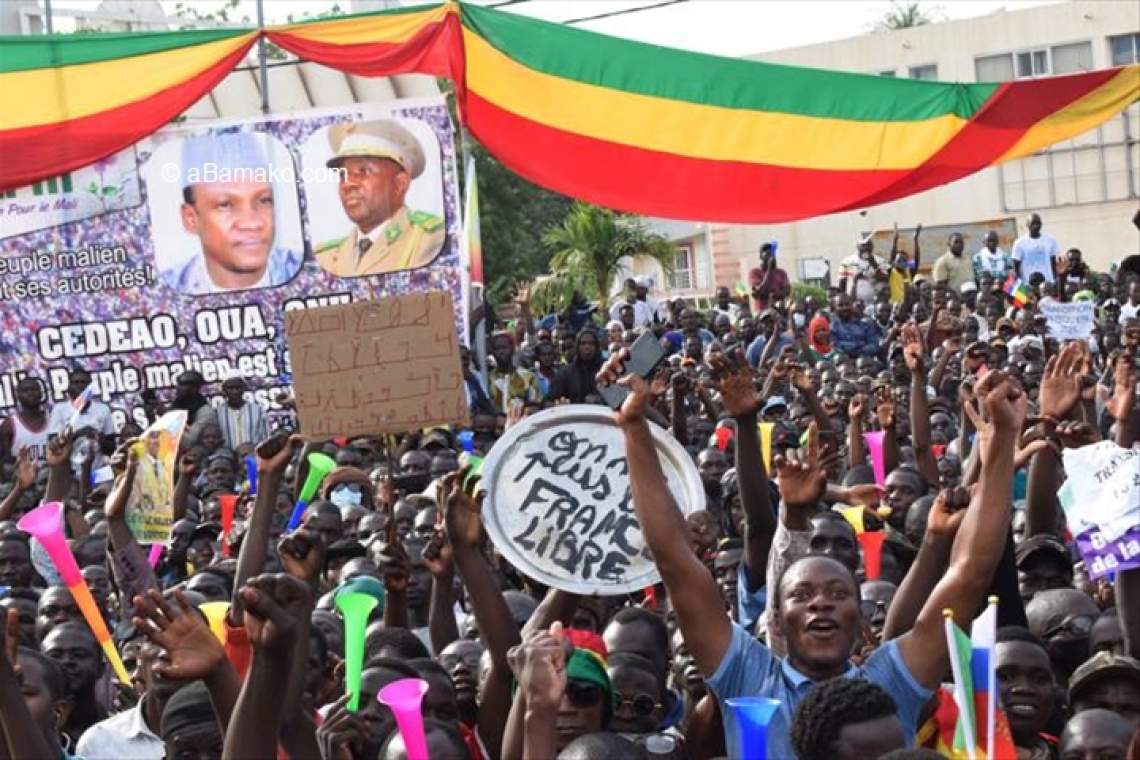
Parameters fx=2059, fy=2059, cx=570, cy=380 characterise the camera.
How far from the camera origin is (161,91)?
39.2 feet

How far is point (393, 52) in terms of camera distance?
11367mm

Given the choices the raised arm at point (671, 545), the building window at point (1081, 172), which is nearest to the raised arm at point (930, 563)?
the raised arm at point (671, 545)

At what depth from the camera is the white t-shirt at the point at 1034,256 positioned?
1905 centimetres

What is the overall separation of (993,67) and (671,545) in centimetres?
3760

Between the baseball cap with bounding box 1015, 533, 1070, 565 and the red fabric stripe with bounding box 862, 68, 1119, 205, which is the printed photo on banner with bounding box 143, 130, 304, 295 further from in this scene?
the baseball cap with bounding box 1015, 533, 1070, 565

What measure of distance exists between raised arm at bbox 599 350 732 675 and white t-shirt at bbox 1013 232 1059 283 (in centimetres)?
1459

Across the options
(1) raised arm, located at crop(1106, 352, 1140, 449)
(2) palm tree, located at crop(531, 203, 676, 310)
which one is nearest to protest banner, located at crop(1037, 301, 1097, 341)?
(1) raised arm, located at crop(1106, 352, 1140, 449)

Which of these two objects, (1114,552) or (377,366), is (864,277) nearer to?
(377,366)

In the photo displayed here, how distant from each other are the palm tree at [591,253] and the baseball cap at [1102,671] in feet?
63.9

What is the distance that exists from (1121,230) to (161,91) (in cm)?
2985

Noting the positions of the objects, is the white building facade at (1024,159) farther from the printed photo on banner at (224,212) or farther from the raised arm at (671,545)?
the raised arm at (671,545)

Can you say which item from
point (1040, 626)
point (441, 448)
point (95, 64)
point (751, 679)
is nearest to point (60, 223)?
point (95, 64)

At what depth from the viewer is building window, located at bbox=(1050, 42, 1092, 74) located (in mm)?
39812

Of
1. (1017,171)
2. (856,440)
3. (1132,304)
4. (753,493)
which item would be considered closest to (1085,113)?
(856,440)
